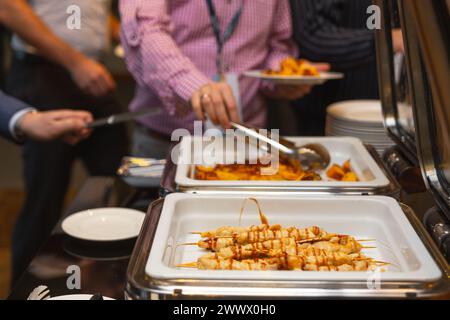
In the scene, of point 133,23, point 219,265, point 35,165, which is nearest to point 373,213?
point 219,265

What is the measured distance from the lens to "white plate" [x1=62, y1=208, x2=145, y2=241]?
1153 millimetres

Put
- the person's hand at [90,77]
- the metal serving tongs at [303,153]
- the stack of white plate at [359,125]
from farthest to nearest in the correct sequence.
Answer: the person's hand at [90,77] < the stack of white plate at [359,125] < the metal serving tongs at [303,153]

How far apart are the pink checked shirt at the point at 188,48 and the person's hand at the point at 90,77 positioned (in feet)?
1.43

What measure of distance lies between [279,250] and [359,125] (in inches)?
29.1

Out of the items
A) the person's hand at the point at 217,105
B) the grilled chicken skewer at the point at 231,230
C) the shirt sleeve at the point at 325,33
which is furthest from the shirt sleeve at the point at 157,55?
the grilled chicken skewer at the point at 231,230

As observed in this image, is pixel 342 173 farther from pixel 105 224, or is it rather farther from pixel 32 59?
pixel 32 59

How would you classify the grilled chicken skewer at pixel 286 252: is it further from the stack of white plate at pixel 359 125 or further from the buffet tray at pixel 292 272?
the stack of white plate at pixel 359 125

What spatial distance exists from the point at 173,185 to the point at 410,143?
47 cm

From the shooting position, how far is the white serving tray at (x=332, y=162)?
1.11 meters

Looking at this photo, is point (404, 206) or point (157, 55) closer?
point (404, 206)

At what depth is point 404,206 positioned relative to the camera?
1.02m

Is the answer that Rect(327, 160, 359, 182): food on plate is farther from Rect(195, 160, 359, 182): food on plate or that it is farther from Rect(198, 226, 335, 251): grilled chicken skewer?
Rect(198, 226, 335, 251): grilled chicken skewer

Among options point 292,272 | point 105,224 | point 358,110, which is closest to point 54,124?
point 105,224

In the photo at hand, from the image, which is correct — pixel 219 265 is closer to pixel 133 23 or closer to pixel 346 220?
pixel 346 220
